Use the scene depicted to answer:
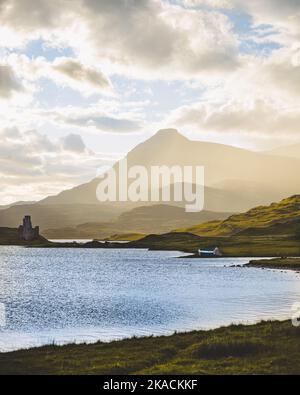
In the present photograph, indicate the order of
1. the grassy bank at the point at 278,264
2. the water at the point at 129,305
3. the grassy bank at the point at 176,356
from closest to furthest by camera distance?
the grassy bank at the point at 176,356 → the water at the point at 129,305 → the grassy bank at the point at 278,264

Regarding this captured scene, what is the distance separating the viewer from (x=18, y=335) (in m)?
54.6

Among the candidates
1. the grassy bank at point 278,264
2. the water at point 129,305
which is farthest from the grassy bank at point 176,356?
the grassy bank at point 278,264

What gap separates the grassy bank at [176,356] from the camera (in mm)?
35312

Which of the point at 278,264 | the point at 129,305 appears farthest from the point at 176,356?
the point at 278,264

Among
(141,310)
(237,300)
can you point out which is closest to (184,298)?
(237,300)

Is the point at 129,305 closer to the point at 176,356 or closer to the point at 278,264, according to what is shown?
the point at 176,356

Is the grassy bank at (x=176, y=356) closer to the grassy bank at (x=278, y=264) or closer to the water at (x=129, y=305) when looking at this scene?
the water at (x=129, y=305)

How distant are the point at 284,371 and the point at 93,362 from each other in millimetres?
13217

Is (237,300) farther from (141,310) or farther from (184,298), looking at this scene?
(141,310)

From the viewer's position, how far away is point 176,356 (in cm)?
4041

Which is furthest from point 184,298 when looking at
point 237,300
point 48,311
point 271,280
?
point 271,280

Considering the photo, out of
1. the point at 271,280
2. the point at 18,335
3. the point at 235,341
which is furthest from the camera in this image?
the point at 271,280

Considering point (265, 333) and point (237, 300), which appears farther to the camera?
point (237, 300)

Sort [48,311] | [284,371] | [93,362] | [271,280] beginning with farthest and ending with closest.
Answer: [271,280]
[48,311]
[93,362]
[284,371]
